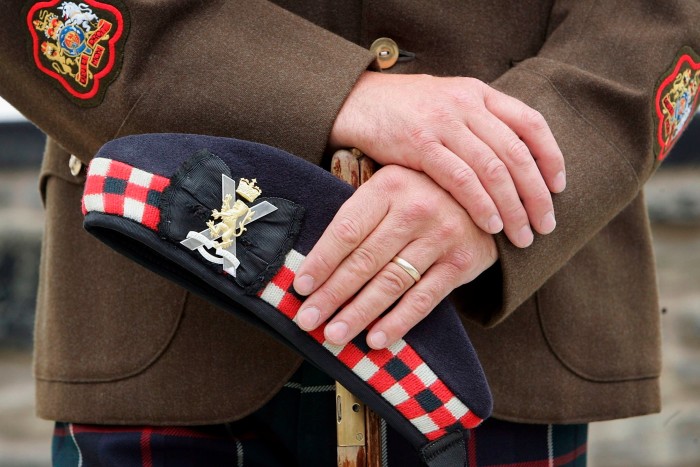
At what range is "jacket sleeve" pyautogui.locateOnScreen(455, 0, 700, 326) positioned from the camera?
3.43 feet

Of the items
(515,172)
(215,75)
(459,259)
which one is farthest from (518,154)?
(215,75)

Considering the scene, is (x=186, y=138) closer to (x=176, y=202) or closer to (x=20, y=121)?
(x=176, y=202)

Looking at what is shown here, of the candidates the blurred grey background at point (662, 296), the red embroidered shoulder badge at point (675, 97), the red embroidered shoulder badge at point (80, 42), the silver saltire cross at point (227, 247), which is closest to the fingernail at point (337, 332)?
the silver saltire cross at point (227, 247)

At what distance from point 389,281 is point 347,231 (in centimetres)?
7

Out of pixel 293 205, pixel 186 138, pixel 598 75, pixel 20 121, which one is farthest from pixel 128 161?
pixel 20 121

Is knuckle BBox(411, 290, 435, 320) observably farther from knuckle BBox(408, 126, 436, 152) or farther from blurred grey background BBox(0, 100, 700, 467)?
blurred grey background BBox(0, 100, 700, 467)

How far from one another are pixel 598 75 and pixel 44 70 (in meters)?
0.68

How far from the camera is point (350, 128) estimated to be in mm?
983

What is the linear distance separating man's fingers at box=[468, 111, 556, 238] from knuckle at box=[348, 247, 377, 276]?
0.15 meters

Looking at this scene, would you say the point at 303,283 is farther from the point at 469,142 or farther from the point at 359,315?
the point at 469,142

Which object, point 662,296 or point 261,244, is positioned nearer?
point 261,244

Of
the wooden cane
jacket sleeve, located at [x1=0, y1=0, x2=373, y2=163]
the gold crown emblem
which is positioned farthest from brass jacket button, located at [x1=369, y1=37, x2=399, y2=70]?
the gold crown emblem

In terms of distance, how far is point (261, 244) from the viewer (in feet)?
3.00

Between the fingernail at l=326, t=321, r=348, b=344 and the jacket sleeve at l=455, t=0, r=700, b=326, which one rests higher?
the jacket sleeve at l=455, t=0, r=700, b=326
